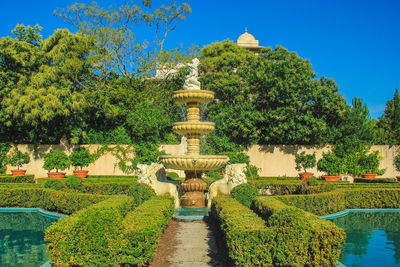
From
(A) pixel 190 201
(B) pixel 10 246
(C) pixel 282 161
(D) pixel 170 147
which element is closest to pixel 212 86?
(D) pixel 170 147

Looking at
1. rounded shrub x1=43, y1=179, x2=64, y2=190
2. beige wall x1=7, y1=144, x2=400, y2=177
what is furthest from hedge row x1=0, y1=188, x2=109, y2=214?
beige wall x1=7, y1=144, x2=400, y2=177

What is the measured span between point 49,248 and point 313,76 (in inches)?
739

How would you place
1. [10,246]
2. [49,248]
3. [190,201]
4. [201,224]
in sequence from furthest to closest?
1. [190,201]
2. [201,224]
3. [10,246]
4. [49,248]

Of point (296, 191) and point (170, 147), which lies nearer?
point (296, 191)

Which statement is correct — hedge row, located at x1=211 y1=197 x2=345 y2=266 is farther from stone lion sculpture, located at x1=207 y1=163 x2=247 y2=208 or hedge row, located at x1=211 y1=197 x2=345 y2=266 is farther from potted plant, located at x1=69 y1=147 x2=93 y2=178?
potted plant, located at x1=69 y1=147 x2=93 y2=178

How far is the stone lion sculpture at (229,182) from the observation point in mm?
11609

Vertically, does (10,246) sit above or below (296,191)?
below

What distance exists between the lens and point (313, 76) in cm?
2136

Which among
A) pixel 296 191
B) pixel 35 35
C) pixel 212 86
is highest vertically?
pixel 35 35

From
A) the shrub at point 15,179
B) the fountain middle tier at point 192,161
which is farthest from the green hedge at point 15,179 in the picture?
the fountain middle tier at point 192,161

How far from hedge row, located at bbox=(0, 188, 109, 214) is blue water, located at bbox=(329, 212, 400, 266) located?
6644 mm

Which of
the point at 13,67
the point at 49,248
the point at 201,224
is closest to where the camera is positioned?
the point at 49,248

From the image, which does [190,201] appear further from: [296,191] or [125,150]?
[125,150]

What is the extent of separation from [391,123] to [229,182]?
72.9 feet
